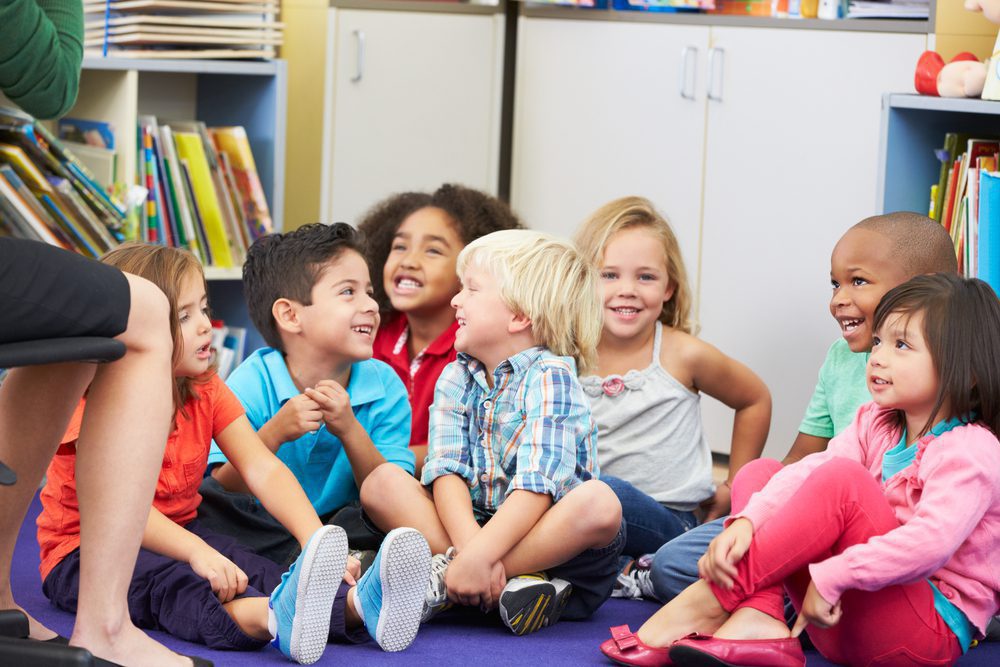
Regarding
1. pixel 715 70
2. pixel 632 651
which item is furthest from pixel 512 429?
pixel 715 70

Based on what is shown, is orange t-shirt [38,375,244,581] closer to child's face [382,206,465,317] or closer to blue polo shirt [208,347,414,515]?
blue polo shirt [208,347,414,515]

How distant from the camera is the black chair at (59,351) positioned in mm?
1194

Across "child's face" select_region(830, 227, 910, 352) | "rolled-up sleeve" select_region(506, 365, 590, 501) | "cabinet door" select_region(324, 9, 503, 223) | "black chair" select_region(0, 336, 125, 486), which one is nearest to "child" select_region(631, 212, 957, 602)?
"child's face" select_region(830, 227, 910, 352)

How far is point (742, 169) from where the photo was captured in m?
2.73

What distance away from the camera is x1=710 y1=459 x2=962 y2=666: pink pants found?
1.54 m

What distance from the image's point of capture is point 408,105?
2988 mm

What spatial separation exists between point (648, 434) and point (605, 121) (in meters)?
0.93

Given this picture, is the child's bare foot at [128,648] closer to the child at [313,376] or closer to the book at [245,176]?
the child at [313,376]

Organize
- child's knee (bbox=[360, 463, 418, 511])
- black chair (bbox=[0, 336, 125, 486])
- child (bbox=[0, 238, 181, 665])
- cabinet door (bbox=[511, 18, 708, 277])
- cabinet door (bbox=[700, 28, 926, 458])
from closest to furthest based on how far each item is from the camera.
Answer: black chair (bbox=[0, 336, 125, 486]) → child (bbox=[0, 238, 181, 665]) → child's knee (bbox=[360, 463, 418, 511]) → cabinet door (bbox=[700, 28, 926, 458]) → cabinet door (bbox=[511, 18, 708, 277])

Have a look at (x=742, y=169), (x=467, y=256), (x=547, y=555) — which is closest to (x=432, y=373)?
(x=467, y=256)

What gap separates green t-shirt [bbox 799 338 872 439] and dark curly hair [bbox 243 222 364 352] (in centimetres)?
75

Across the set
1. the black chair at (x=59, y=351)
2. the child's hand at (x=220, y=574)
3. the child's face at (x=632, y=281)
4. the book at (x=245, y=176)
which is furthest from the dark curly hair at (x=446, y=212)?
the black chair at (x=59, y=351)

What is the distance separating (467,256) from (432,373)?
417 millimetres

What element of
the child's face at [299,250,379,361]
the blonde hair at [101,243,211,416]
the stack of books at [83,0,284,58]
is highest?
the stack of books at [83,0,284,58]
